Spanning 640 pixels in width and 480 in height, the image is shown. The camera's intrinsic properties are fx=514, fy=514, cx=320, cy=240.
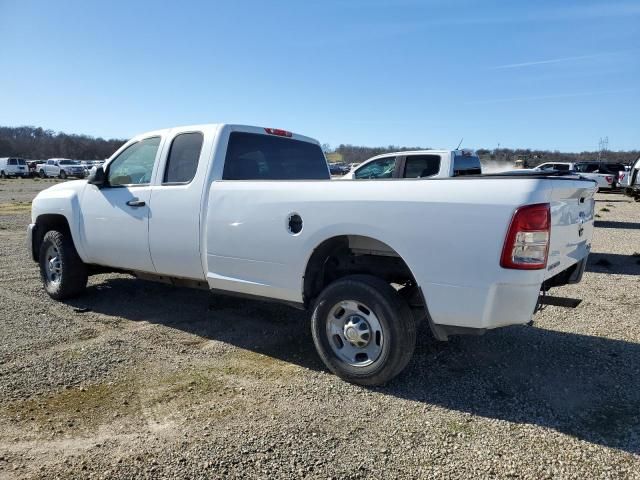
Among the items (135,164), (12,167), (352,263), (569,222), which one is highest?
(135,164)

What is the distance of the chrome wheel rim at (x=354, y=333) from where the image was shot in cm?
382

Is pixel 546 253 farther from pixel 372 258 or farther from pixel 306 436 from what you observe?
pixel 306 436

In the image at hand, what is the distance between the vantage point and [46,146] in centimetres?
11381

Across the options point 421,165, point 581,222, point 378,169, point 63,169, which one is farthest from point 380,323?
point 63,169

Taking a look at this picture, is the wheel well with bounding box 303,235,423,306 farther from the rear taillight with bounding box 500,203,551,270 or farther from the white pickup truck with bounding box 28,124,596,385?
the rear taillight with bounding box 500,203,551,270

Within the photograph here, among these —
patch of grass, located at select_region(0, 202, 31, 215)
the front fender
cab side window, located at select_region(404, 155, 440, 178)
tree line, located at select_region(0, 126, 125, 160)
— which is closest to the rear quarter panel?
the front fender

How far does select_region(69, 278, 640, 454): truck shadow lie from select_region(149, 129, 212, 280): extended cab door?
78 cm

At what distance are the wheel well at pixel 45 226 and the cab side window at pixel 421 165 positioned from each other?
19.4 ft

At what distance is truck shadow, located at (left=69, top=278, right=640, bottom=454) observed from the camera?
346 centimetres

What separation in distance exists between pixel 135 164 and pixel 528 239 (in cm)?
417

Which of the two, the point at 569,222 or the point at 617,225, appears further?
the point at 617,225

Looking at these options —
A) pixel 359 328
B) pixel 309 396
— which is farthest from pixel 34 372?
pixel 359 328

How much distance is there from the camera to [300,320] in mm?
5562

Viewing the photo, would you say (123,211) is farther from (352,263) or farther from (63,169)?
(63,169)
